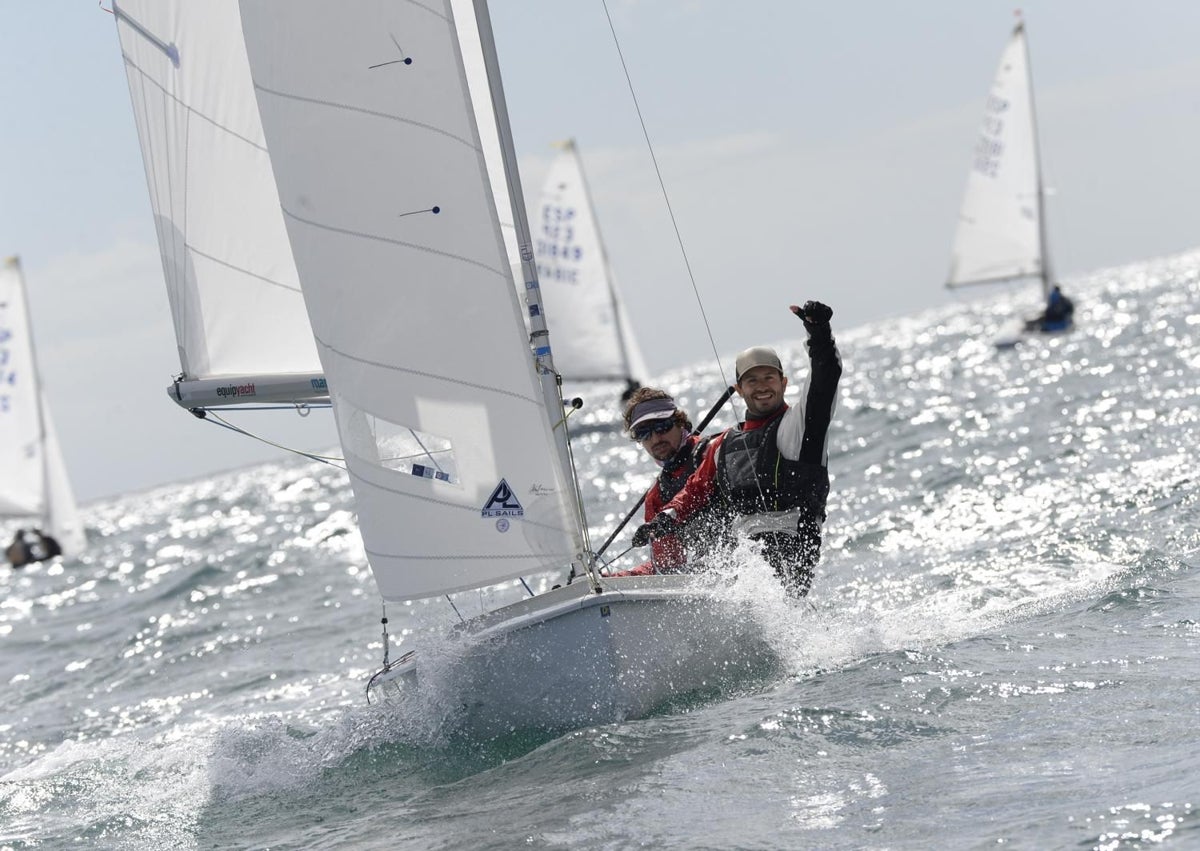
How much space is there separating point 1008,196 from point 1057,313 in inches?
118

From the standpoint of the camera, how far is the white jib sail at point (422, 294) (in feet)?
14.8

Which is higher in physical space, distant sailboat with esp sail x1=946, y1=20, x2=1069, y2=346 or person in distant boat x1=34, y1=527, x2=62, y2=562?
distant sailboat with esp sail x1=946, y1=20, x2=1069, y2=346

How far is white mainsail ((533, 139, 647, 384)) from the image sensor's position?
25250 mm

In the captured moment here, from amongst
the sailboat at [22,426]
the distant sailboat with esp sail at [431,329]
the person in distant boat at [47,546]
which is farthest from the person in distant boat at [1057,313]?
the distant sailboat with esp sail at [431,329]

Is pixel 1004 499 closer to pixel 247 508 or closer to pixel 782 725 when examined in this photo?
pixel 782 725

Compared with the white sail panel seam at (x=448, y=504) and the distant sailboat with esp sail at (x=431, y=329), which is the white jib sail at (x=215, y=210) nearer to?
the distant sailboat with esp sail at (x=431, y=329)

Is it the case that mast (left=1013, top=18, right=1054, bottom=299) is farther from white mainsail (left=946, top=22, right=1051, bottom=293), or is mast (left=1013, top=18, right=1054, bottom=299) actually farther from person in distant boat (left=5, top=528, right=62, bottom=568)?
person in distant boat (left=5, top=528, right=62, bottom=568)

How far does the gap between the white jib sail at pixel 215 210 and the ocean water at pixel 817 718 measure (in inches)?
52.7

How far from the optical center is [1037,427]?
1263 centimetres

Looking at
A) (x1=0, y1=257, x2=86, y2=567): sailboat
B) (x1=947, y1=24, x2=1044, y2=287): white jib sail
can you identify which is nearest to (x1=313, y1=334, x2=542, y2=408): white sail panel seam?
(x1=0, y1=257, x2=86, y2=567): sailboat

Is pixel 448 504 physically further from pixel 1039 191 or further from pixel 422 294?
pixel 1039 191

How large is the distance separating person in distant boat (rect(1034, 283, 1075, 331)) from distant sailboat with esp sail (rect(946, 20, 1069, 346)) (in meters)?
0.52

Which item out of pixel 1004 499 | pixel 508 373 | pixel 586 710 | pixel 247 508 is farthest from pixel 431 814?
pixel 247 508

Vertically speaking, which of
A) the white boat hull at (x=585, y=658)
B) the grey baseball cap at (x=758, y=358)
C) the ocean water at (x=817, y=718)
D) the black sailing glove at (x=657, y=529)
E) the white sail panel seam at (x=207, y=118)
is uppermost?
the white sail panel seam at (x=207, y=118)
